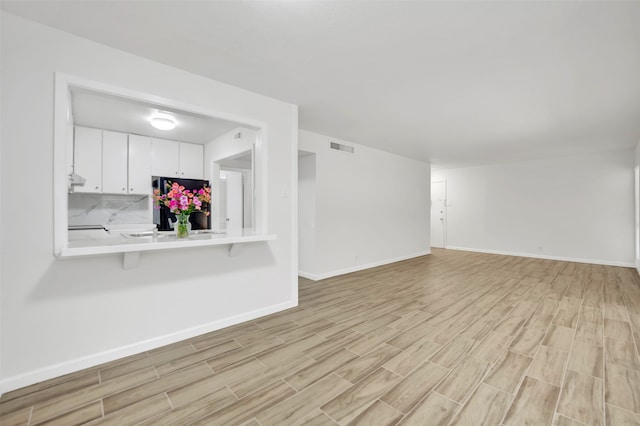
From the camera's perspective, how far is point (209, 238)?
2.58 metres

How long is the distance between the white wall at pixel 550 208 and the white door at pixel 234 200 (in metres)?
7.19

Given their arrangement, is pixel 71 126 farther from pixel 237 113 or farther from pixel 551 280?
pixel 551 280

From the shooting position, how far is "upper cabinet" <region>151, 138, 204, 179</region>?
2602mm

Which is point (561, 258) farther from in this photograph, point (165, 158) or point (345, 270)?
point (165, 158)

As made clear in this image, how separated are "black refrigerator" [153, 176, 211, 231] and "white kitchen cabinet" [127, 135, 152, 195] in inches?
3.1

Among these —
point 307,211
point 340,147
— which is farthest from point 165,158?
point 340,147

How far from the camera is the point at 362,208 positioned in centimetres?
550

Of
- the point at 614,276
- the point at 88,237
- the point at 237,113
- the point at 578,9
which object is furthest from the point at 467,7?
the point at 614,276

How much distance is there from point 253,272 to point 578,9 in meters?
3.32

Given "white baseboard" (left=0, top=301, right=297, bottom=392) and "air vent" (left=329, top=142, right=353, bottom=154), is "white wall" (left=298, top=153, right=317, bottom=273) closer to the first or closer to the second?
"air vent" (left=329, top=142, right=353, bottom=154)

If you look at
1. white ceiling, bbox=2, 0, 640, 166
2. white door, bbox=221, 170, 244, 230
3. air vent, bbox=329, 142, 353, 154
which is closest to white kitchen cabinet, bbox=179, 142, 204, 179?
white door, bbox=221, 170, 244, 230

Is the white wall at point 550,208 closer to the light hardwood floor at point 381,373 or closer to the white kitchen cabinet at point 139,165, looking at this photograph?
the light hardwood floor at point 381,373

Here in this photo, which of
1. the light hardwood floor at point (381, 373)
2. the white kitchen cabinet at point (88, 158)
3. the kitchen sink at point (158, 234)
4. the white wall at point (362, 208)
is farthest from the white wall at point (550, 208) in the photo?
the white kitchen cabinet at point (88, 158)

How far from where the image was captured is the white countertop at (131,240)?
1.97 metres
